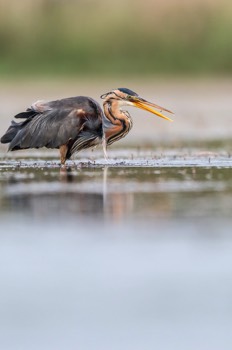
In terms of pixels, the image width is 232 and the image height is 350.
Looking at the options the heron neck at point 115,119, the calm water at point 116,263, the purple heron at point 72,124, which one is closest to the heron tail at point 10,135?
the purple heron at point 72,124

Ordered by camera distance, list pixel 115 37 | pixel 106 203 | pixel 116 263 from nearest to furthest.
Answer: pixel 116 263 → pixel 106 203 → pixel 115 37

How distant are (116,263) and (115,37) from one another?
1040 inches

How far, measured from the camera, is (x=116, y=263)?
7.79m

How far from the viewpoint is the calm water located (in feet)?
21.1

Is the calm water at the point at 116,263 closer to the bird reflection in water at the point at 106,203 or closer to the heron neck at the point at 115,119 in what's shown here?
the bird reflection in water at the point at 106,203

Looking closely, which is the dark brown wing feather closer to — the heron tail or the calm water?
the heron tail

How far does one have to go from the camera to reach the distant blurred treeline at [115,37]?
32.5 m

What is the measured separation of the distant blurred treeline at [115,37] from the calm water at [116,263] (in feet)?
68.3

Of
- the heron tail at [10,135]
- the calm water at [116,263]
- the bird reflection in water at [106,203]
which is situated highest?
the heron tail at [10,135]

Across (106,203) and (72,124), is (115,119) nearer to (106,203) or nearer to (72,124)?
(72,124)

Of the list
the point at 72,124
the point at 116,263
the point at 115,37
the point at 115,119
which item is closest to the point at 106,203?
the point at 116,263

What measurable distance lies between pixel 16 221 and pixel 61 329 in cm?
283

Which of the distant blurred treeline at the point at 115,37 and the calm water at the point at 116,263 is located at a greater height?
the distant blurred treeline at the point at 115,37

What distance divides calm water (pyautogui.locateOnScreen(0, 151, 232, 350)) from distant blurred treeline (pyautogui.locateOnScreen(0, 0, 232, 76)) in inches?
819
